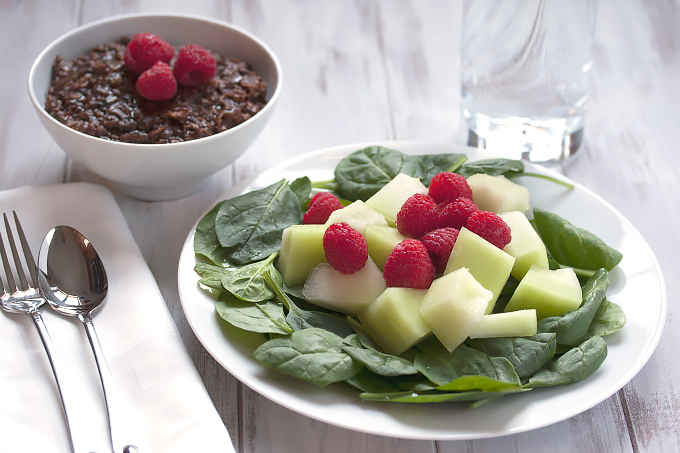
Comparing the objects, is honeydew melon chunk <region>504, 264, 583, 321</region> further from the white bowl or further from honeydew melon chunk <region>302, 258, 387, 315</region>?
the white bowl

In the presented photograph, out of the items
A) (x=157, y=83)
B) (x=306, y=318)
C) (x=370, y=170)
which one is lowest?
(x=306, y=318)

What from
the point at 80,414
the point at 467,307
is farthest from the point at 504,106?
the point at 80,414

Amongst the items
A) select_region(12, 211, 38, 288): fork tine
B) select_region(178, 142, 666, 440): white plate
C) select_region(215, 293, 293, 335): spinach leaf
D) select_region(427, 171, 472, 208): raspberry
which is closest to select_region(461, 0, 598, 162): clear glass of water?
select_region(427, 171, 472, 208): raspberry

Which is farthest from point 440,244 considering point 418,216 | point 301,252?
point 301,252

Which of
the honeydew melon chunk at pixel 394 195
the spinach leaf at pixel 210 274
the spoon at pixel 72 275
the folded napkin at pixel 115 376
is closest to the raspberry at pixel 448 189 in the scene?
the honeydew melon chunk at pixel 394 195

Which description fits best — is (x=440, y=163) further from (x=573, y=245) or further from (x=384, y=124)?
(x=384, y=124)

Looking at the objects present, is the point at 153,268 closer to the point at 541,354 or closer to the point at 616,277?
the point at 541,354
